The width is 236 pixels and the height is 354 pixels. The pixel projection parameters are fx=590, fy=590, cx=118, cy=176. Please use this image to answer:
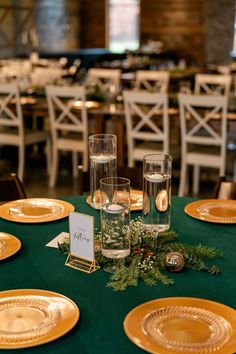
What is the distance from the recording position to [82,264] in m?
1.74

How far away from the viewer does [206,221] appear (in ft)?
6.97

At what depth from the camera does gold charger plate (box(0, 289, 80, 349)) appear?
1335 millimetres

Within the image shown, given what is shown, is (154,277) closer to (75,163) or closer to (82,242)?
(82,242)

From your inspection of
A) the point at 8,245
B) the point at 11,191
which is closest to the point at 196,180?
the point at 11,191

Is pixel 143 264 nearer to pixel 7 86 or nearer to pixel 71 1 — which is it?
pixel 7 86

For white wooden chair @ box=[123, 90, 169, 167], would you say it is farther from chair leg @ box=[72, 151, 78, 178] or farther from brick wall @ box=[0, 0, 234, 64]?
brick wall @ box=[0, 0, 234, 64]

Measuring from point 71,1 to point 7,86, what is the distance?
9151mm

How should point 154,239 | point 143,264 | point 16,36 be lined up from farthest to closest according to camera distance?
point 16,36, point 154,239, point 143,264

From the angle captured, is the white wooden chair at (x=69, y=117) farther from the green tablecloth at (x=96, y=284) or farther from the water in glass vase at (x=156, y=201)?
the water in glass vase at (x=156, y=201)

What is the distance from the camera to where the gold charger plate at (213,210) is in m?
2.13

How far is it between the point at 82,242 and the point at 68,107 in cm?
381

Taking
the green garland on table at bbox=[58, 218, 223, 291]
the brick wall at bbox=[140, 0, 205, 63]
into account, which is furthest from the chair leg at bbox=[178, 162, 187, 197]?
the brick wall at bbox=[140, 0, 205, 63]

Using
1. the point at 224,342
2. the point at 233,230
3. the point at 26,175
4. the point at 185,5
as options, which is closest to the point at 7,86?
the point at 26,175

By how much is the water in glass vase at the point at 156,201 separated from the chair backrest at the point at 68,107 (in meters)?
3.42
